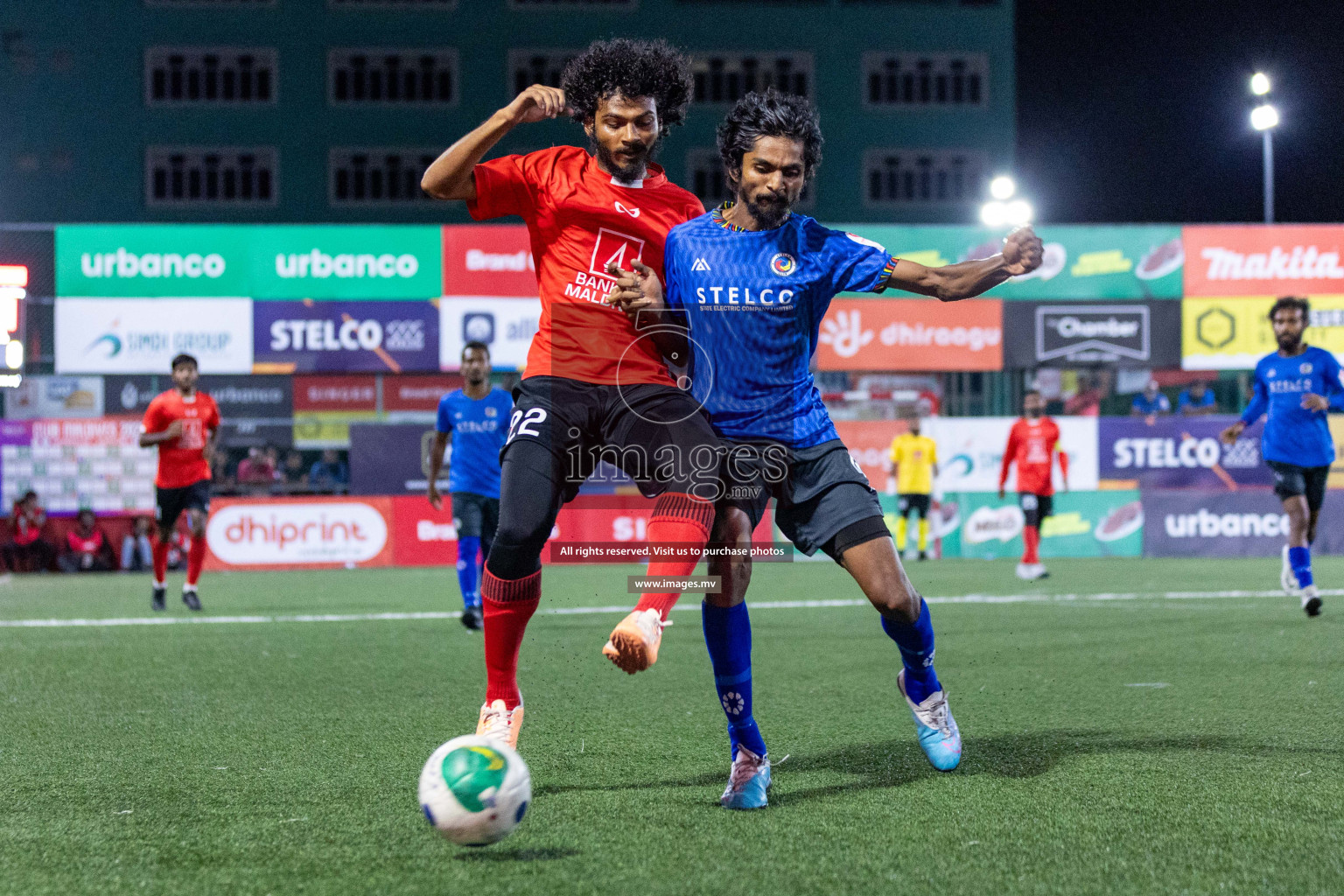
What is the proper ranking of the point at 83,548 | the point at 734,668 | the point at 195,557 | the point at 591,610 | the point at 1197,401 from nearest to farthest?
the point at 734,668, the point at 591,610, the point at 195,557, the point at 83,548, the point at 1197,401

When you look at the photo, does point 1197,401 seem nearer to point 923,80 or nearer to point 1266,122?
point 1266,122

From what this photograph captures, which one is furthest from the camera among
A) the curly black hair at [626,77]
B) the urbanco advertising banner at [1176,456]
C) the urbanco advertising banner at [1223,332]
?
the urbanco advertising banner at [1223,332]

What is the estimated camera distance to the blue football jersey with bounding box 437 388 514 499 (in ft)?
32.8

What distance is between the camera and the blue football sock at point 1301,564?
9851mm

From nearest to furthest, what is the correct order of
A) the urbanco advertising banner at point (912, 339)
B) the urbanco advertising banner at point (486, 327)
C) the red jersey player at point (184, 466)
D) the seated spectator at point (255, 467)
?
the red jersey player at point (184, 466)
the seated spectator at point (255, 467)
the urbanco advertising banner at point (486, 327)
the urbanco advertising banner at point (912, 339)

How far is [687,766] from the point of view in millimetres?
4504

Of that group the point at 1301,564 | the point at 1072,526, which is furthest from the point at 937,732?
the point at 1072,526

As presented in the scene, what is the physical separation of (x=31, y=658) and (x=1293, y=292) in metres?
18.8

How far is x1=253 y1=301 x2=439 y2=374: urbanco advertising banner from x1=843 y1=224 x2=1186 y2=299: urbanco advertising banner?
7.10 m

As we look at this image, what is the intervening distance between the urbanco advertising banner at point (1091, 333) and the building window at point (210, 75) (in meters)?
27.7

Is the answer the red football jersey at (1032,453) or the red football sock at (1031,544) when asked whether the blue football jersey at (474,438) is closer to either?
the red football sock at (1031,544)

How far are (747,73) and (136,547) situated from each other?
27.2 meters

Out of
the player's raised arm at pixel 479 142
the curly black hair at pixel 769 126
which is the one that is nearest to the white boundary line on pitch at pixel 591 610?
the player's raised arm at pixel 479 142

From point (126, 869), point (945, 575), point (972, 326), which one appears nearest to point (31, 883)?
point (126, 869)
